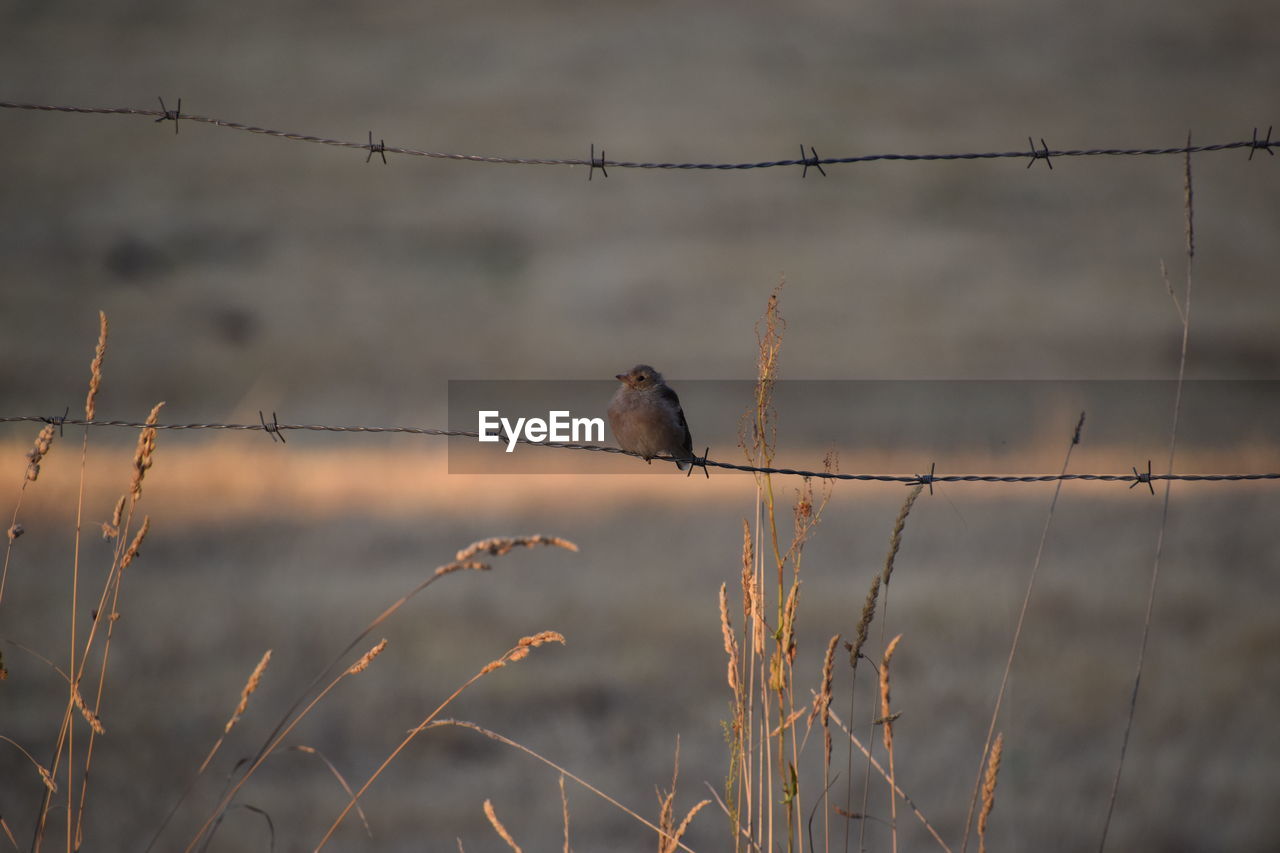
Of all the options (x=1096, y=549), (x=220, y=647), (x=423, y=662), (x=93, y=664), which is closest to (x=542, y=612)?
(x=423, y=662)

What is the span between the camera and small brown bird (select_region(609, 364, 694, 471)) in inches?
194

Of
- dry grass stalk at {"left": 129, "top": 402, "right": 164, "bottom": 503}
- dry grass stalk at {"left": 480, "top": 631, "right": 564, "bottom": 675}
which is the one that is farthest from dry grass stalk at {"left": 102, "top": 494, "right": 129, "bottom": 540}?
dry grass stalk at {"left": 480, "top": 631, "right": 564, "bottom": 675}

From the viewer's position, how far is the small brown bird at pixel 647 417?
16.2 ft

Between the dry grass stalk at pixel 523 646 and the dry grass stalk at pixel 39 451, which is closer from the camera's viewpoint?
the dry grass stalk at pixel 523 646

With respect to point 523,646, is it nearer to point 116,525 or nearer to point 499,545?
point 499,545

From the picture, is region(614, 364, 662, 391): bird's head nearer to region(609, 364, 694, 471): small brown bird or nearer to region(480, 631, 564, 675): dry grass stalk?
region(609, 364, 694, 471): small brown bird

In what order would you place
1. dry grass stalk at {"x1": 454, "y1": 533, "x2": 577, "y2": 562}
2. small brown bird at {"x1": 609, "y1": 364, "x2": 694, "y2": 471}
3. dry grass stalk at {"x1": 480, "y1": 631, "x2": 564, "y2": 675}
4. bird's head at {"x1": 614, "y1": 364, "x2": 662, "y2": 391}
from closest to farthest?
1. dry grass stalk at {"x1": 454, "y1": 533, "x2": 577, "y2": 562}
2. dry grass stalk at {"x1": 480, "y1": 631, "x2": 564, "y2": 675}
3. small brown bird at {"x1": 609, "y1": 364, "x2": 694, "y2": 471}
4. bird's head at {"x1": 614, "y1": 364, "x2": 662, "y2": 391}

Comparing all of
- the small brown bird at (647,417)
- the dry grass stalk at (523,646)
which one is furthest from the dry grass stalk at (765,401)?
the small brown bird at (647,417)

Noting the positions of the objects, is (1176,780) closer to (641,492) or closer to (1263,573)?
(1263,573)

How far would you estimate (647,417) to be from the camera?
16.1 feet

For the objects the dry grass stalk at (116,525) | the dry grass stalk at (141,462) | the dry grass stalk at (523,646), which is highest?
the dry grass stalk at (141,462)

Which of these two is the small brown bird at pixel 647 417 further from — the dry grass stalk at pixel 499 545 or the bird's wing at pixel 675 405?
the dry grass stalk at pixel 499 545

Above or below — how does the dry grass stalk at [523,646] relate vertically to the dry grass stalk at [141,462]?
below

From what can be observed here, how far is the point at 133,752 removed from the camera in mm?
5746
